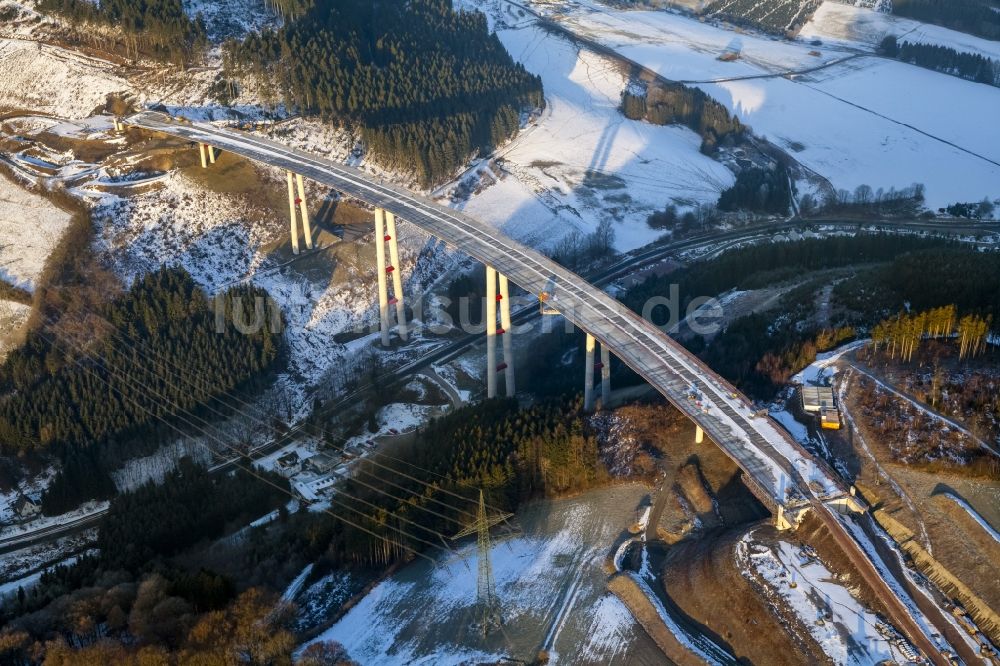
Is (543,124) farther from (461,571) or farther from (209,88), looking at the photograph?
(461,571)

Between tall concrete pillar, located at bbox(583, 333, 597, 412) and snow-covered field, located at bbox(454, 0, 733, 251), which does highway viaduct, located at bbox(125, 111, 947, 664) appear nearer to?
tall concrete pillar, located at bbox(583, 333, 597, 412)

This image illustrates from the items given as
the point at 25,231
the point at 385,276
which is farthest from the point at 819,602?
the point at 25,231

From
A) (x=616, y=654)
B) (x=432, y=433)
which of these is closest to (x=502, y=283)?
(x=432, y=433)

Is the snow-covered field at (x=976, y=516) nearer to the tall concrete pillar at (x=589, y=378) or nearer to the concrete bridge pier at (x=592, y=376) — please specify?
the concrete bridge pier at (x=592, y=376)

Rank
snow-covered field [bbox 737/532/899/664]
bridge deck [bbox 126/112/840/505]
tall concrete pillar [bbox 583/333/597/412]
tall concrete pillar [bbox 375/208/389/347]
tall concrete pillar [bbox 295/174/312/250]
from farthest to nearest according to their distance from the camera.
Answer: tall concrete pillar [bbox 295/174/312/250], tall concrete pillar [bbox 375/208/389/347], tall concrete pillar [bbox 583/333/597/412], bridge deck [bbox 126/112/840/505], snow-covered field [bbox 737/532/899/664]

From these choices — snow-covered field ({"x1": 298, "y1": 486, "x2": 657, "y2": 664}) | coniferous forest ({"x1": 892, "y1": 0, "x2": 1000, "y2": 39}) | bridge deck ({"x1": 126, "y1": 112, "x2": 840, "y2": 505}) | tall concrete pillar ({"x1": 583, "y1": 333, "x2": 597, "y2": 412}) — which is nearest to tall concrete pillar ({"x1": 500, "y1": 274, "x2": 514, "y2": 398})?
bridge deck ({"x1": 126, "y1": 112, "x2": 840, "y2": 505})

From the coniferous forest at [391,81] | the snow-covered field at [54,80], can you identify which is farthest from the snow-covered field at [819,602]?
the snow-covered field at [54,80]
